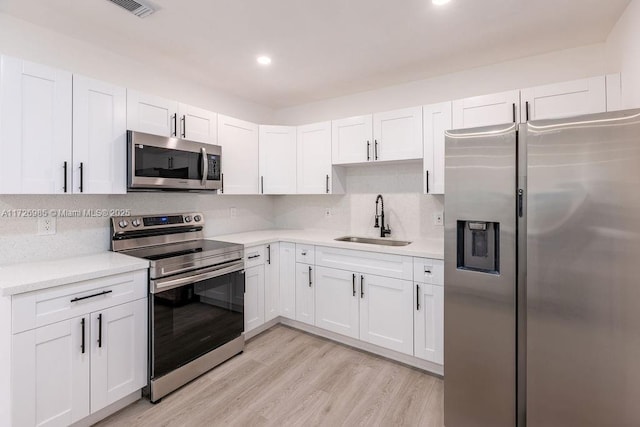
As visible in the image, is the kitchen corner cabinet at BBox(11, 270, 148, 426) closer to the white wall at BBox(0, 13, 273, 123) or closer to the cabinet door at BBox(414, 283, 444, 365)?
the white wall at BBox(0, 13, 273, 123)

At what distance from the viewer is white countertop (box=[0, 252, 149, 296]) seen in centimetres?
155

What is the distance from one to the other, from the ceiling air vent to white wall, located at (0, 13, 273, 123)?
667mm

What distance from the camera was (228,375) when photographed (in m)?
2.39

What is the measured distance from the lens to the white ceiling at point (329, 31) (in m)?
1.87

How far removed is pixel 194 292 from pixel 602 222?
2.49m

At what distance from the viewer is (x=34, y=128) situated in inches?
70.8

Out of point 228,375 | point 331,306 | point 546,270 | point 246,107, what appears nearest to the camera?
point 546,270

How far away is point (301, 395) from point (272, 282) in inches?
46.1

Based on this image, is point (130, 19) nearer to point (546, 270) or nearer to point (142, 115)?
point (142, 115)

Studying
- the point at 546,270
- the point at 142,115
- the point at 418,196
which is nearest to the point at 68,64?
the point at 142,115

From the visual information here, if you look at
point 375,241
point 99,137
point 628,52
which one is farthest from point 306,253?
point 628,52

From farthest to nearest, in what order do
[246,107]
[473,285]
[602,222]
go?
1. [246,107]
2. [473,285]
3. [602,222]

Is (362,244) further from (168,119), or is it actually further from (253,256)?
(168,119)

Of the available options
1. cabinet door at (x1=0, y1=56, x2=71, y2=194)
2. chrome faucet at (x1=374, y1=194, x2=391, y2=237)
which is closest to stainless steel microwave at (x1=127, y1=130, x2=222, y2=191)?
cabinet door at (x1=0, y1=56, x2=71, y2=194)
